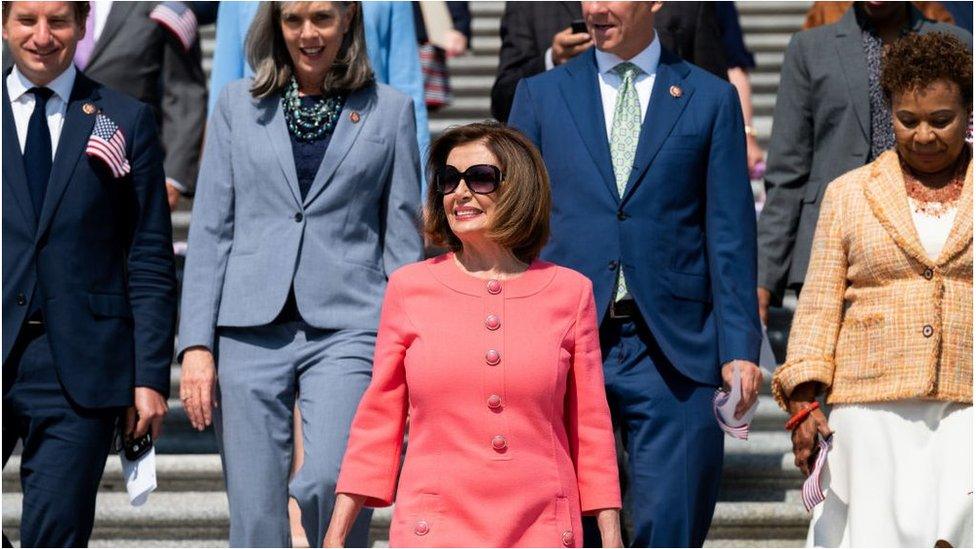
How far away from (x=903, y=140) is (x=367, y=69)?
64.6 inches

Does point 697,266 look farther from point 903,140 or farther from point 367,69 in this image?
point 367,69

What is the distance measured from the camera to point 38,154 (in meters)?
6.09

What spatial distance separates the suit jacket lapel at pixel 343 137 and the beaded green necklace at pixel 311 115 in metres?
0.03

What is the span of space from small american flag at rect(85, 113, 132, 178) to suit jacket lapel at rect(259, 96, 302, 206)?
0.44 m

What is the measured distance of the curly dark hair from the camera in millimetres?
5879

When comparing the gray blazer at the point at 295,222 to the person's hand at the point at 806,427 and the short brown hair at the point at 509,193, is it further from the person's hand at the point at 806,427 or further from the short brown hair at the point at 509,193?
the person's hand at the point at 806,427

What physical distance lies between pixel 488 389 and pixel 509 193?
1.63ft

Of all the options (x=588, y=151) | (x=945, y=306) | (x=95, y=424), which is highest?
(x=588, y=151)

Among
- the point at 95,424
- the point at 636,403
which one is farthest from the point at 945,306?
the point at 95,424

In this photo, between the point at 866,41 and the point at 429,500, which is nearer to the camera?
the point at 429,500

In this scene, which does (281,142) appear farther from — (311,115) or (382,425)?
(382,425)

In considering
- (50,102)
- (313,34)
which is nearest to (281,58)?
(313,34)

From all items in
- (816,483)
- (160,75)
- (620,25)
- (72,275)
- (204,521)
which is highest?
(620,25)

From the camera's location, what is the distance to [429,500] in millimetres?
4949
